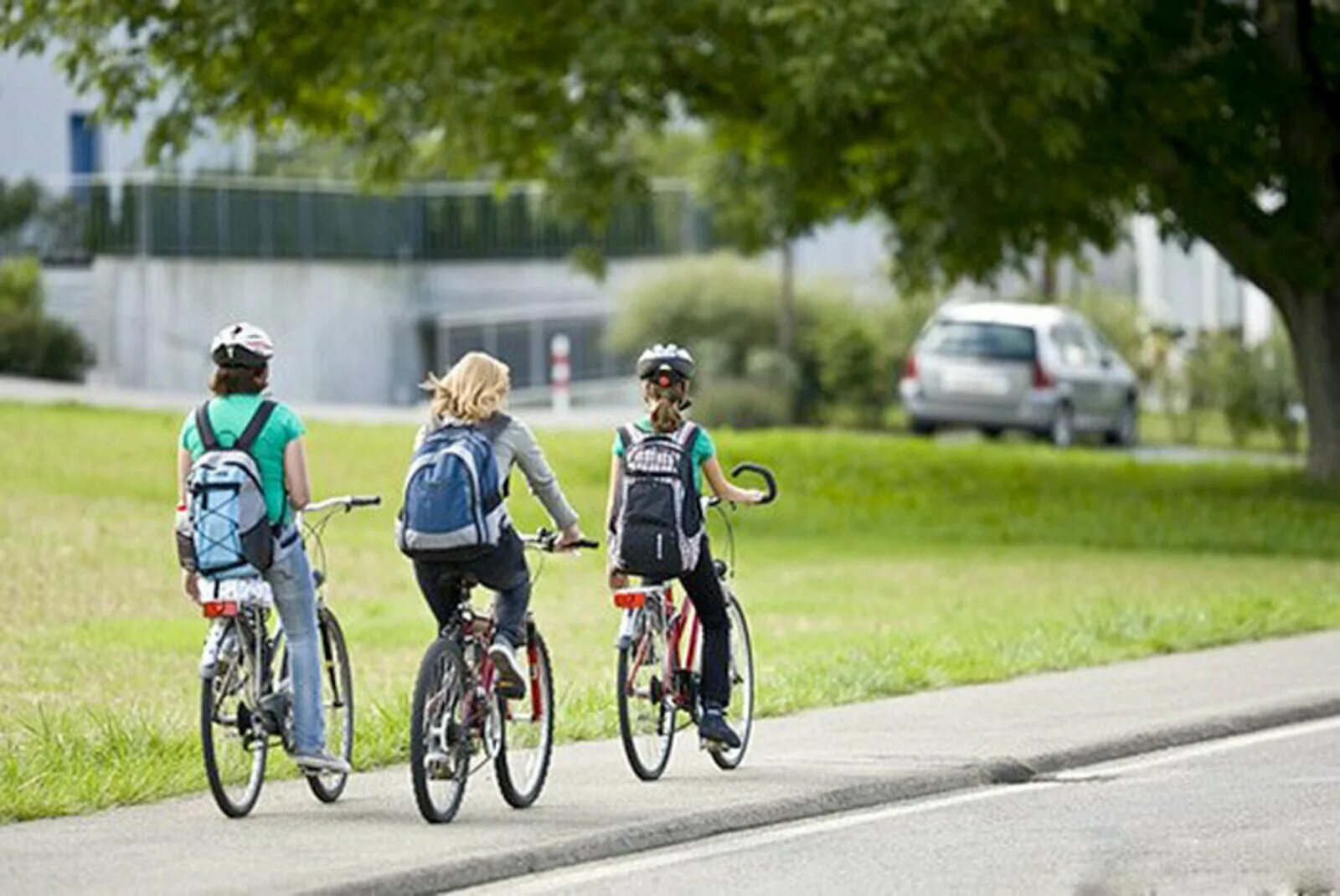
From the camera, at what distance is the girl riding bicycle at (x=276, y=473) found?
41.6 ft

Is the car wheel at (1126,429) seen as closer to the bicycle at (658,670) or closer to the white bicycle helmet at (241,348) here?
the bicycle at (658,670)

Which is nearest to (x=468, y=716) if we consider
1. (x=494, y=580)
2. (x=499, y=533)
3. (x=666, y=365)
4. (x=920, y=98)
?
(x=494, y=580)

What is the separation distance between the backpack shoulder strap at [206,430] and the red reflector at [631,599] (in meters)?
1.69

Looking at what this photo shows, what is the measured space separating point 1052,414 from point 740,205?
9184mm

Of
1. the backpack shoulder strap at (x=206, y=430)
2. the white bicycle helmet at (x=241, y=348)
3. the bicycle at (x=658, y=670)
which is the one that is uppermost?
the white bicycle helmet at (x=241, y=348)

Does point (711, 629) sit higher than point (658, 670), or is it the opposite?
point (711, 629)

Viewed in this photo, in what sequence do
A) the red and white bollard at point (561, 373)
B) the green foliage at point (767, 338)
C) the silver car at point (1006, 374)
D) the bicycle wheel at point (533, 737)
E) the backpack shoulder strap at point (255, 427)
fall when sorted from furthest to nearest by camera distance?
the red and white bollard at point (561, 373) → the green foliage at point (767, 338) → the silver car at point (1006, 374) → the bicycle wheel at point (533, 737) → the backpack shoulder strap at point (255, 427)

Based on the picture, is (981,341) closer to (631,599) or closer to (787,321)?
(787,321)

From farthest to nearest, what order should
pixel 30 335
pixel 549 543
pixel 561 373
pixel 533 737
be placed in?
pixel 561 373 → pixel 30 335 → pixel 533 737 → pixel 549 543

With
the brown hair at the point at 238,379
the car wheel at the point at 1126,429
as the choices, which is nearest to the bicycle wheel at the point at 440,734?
the brown hair at the point at 238,379

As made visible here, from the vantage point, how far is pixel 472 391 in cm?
1266

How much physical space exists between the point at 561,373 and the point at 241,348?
4015 cm

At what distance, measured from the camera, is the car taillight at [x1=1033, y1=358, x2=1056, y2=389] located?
47125 mm

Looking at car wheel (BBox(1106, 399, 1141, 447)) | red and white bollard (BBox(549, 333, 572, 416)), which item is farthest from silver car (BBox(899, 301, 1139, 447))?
red and white bollard (BBox(549, 333, 572, 416))
